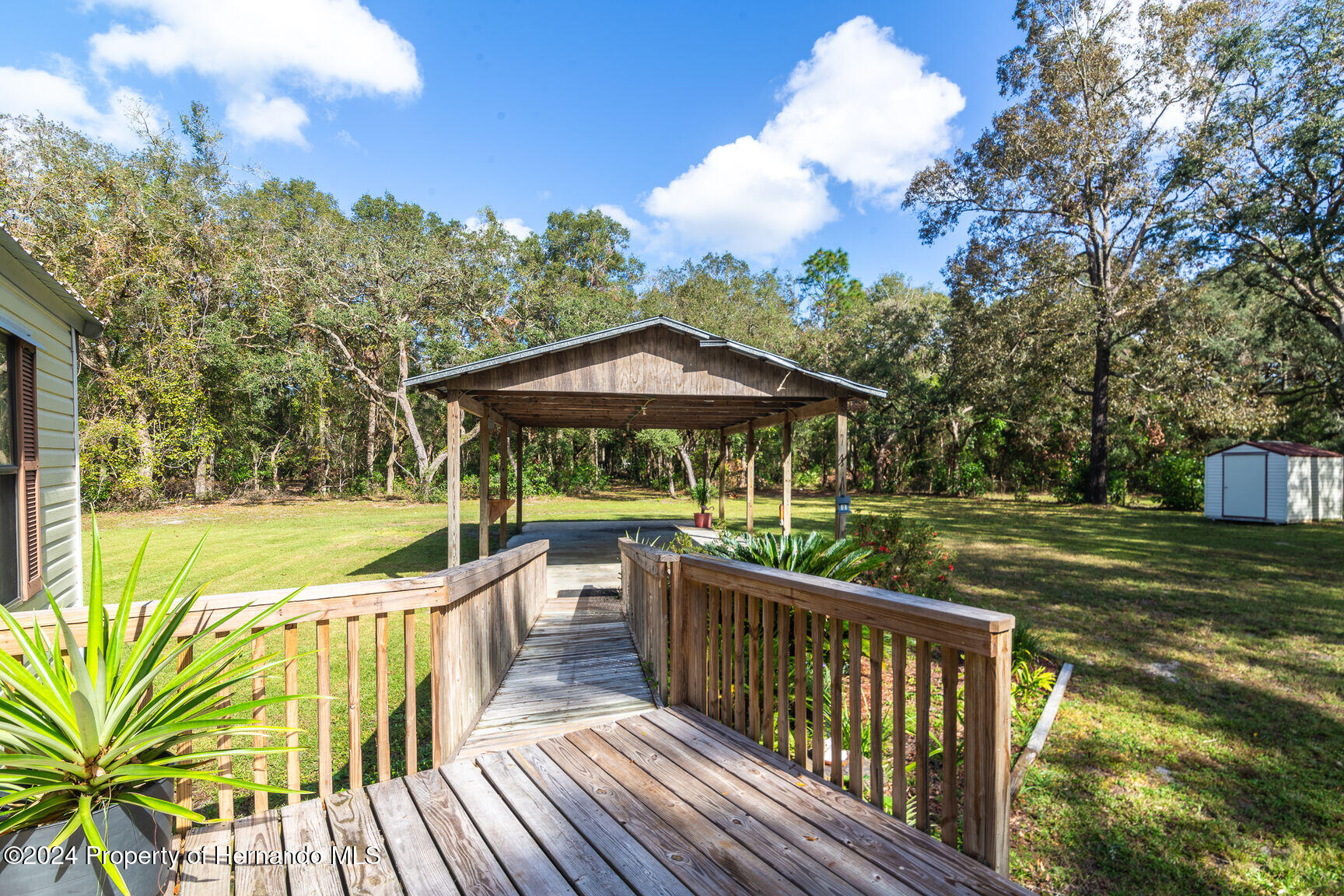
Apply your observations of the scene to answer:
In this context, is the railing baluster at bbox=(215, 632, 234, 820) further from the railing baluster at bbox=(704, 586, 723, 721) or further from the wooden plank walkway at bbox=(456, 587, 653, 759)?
the railing baluster at bbox=(704, 586, 723, 721)

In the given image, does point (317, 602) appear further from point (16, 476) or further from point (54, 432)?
point (54, 432)

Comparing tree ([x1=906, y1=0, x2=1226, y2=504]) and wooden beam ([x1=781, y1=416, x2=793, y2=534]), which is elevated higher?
tree ([x1=906, y1=0, x2=1226, y2=504])

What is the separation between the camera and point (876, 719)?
6.94ft

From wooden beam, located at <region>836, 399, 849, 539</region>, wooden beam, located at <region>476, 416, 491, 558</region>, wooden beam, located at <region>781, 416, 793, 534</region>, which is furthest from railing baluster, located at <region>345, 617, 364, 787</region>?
wooden beam, located at <region>781, 416, 793, 534</region>

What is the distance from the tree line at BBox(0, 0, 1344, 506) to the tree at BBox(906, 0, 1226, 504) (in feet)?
0.26

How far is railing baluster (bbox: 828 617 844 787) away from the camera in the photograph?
2275 millimetres

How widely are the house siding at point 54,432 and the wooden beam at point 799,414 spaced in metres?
8.01

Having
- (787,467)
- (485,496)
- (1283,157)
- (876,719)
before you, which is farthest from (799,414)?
(1283,157)

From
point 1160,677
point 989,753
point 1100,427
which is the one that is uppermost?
point 1100,427

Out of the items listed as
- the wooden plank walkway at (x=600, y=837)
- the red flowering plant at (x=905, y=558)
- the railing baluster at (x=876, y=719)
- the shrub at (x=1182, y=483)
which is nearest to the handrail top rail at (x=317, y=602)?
the wooden plank walkway at (x=600, y=837)

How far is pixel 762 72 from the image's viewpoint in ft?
45.0

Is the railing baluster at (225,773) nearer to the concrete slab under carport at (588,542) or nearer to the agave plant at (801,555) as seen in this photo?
the agave plant at (801,555)

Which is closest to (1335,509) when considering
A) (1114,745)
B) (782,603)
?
(1114,745)

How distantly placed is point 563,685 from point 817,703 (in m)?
2.35
